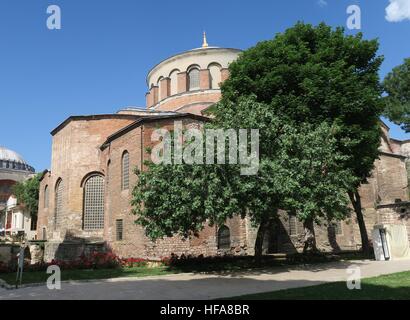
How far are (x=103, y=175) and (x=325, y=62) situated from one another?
17.1 metres

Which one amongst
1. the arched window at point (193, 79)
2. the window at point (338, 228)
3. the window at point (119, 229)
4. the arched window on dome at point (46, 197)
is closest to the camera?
the window at point (119, 229)

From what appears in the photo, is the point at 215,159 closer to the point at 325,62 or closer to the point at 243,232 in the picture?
the point at 325,62

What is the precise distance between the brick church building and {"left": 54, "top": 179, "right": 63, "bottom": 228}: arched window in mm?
74

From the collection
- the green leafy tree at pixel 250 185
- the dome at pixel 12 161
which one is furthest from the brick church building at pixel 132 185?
the dome at pixel 12 161

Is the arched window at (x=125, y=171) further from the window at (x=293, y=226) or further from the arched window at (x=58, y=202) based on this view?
the window at (x=293, y=226)

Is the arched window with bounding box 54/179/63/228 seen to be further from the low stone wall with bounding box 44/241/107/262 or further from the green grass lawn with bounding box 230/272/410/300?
the green grass lawn with bounding box 230/272/410/300

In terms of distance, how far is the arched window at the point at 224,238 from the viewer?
913 inches

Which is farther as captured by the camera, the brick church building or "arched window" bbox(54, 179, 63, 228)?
"arched window" bbox(54, 179, 63, 228)

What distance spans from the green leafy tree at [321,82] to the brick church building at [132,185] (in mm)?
4685

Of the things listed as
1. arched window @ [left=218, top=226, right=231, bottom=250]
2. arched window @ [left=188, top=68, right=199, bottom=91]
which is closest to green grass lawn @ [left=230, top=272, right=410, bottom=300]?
arched window @ [left=218, top=226, right=231, bottom=250]

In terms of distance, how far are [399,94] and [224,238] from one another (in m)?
16.7

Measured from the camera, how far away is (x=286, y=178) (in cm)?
1410

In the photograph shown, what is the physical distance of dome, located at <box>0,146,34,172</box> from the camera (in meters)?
81.7
